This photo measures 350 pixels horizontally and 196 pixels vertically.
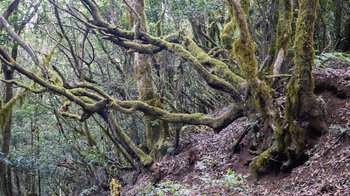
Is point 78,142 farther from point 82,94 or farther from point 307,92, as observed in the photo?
point 307,92

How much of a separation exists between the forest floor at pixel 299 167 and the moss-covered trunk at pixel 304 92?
240mm

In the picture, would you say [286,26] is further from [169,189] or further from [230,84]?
[169,189]

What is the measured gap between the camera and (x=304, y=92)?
511 centimetres

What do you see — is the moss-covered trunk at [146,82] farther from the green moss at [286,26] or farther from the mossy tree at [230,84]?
the green moss at [286,26]

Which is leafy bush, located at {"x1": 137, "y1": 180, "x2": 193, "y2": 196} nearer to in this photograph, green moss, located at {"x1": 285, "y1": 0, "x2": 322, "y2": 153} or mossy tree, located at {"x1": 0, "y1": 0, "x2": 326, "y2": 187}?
mossy tree, located at {"x1": 0, "y1": 0, "x2": 326, "y2": 187}

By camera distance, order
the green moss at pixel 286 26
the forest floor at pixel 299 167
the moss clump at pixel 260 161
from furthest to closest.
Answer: the green moss at pixel 286 26, the moss clump at pixel 260 161, the forest floor at pixel 299 167

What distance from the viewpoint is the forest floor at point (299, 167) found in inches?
179

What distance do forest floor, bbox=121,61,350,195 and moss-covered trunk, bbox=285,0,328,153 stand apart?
0.79ft

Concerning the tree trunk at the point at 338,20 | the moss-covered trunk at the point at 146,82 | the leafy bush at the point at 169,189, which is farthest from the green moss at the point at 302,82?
the moss-covered trunk at the point at 146,82

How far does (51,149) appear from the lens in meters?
12.8

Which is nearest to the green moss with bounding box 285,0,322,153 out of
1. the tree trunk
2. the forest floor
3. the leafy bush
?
the forest floor

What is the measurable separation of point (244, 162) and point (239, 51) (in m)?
2.76

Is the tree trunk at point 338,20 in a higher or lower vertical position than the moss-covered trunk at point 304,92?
higher

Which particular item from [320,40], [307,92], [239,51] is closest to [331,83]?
[307,92]
